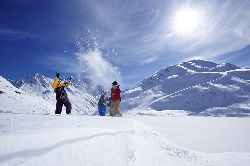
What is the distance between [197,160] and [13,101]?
1631 cm

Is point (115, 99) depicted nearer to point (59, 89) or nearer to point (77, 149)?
point (59, 89)

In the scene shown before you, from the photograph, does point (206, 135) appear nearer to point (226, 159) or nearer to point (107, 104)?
point (226, 159)

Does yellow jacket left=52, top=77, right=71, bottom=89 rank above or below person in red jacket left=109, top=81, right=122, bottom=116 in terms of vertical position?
above

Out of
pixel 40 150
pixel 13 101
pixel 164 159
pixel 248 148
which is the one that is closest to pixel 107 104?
pixel 13 101

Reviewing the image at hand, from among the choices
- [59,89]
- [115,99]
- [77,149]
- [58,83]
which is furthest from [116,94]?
[77,149]

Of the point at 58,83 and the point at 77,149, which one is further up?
the point at 58,83

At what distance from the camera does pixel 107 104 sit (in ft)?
64.5

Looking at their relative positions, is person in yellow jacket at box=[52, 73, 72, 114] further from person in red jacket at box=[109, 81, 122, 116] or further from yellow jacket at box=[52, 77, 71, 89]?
person in red jacket at box=[109, 81, 122, 116]

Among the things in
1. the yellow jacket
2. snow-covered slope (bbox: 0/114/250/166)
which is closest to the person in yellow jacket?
the yellow jacket

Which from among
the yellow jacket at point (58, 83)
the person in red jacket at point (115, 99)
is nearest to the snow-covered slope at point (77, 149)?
the yellow jacket at point (58, 83)

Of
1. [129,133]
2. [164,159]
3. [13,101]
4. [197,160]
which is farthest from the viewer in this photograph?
[13,101]

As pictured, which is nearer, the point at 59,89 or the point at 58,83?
the point at 58,83

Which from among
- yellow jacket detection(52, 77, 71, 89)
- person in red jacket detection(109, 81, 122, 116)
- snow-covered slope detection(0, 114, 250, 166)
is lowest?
snow-covered slope detection(0, 114, 250, 166)

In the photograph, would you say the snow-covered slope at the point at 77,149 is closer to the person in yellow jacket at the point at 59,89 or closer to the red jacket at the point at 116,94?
the person in yellow jacket at the point at 59,89
